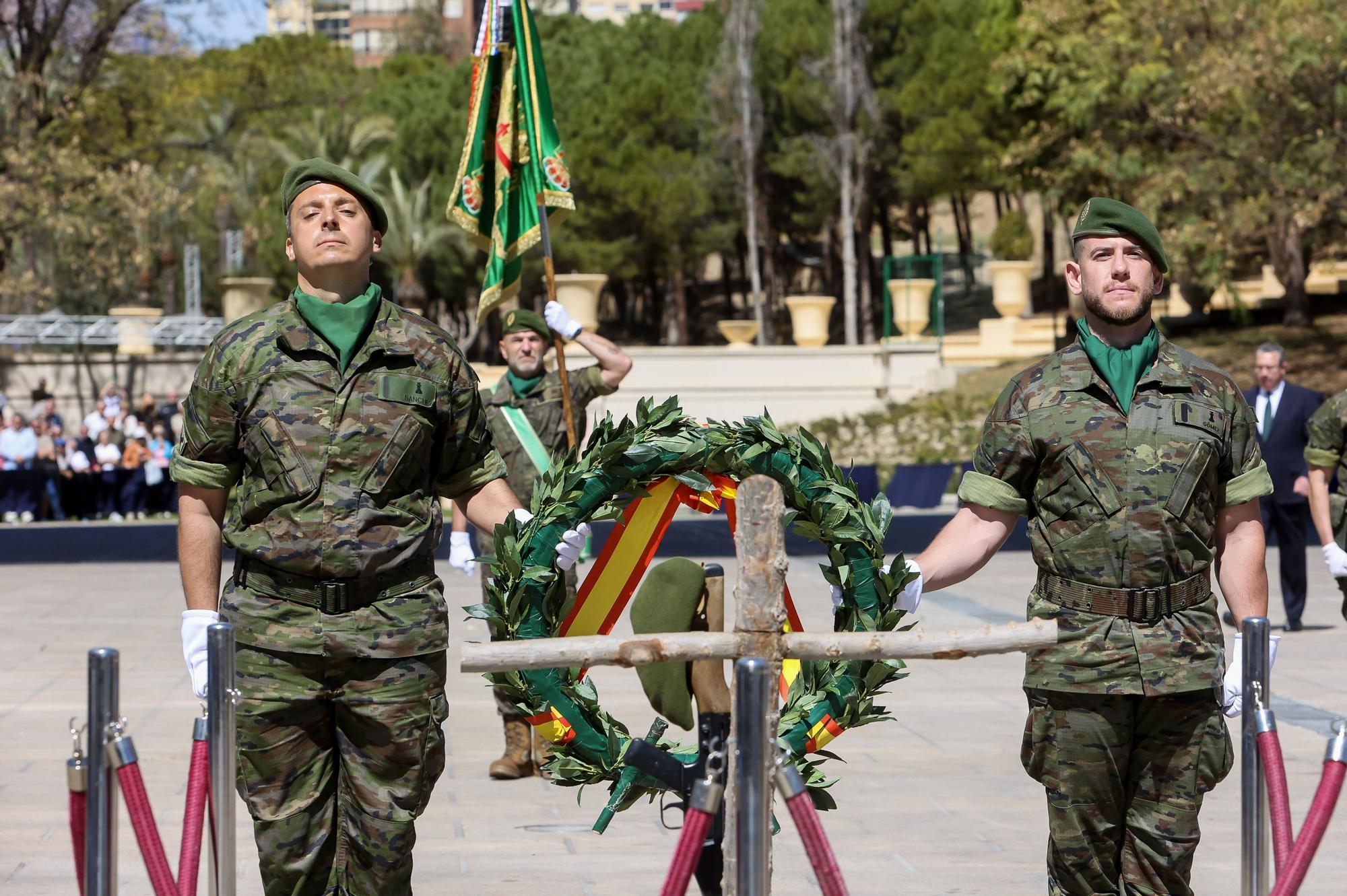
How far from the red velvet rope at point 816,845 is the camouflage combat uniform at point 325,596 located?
1.14m

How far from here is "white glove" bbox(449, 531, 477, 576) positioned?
696 cm

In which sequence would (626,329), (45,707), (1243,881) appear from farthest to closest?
(626,329) < (45,707) < (1243,881)

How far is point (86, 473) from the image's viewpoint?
70.7 feet

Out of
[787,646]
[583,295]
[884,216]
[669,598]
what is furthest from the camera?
A: [884,216]

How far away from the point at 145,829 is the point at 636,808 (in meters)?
4.05

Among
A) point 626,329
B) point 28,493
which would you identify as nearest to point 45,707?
point 28,493

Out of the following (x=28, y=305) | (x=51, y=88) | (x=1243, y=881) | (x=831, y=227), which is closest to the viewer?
(x=1243, y=881)

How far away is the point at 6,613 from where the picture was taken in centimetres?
1362

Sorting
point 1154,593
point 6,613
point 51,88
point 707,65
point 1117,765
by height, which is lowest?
point 6,613

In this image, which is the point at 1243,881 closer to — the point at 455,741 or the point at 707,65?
the point at 455,741

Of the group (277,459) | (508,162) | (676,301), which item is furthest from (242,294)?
(277,459)

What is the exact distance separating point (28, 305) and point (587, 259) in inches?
585

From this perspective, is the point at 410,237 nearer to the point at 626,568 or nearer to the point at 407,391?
the point at 626,568

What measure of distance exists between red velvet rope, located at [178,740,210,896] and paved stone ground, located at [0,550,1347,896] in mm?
2298
